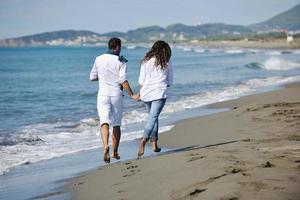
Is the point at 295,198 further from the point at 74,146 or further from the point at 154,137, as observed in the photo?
the point at 74,146

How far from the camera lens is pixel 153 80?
772 centimetres

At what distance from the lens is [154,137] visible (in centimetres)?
796

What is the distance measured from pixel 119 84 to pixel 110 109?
1.23ft

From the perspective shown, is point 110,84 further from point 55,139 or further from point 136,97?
point 55,139

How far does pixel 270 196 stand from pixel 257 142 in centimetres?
346

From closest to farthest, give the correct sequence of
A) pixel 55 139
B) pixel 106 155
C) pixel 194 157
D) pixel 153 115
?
1. pixel 194 157
2. pixel 106 155
3. pixel 153 115
4. pixel 55 139

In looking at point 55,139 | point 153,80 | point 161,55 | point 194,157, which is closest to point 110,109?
point 153,80

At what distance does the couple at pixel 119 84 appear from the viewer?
24.6 feet

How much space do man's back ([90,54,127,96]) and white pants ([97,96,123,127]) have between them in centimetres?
7

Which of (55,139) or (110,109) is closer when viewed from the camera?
(110,109)

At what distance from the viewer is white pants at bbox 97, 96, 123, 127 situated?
750 centimetres

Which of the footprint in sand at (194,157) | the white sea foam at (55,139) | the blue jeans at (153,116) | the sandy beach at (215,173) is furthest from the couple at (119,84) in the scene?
the white sea foam at (55,139)

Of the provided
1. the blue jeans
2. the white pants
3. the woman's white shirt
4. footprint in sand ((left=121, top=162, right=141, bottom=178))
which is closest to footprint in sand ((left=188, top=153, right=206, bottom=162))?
footprint in sand ((left=121, top=162, right=141, bottom=178))

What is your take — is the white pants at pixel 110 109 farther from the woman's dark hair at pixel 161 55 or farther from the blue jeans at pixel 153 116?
the woman's dark hair at pixel 161 55
